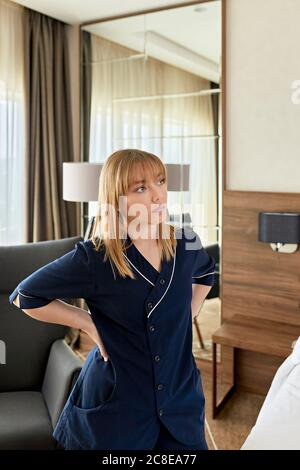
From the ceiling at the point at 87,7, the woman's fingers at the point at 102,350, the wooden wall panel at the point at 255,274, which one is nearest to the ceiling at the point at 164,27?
the ceiling at the point at 87,7

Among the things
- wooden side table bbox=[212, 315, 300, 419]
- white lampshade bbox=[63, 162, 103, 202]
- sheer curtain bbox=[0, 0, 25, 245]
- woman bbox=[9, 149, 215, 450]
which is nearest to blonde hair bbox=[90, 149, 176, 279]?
woman bbox=[9, 149, 215, 450]

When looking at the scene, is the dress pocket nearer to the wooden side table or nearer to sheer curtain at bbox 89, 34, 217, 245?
the wooden side table

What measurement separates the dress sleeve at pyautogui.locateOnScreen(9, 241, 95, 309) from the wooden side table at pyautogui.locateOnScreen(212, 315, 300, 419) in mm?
1740

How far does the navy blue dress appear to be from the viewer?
1338 millimetres

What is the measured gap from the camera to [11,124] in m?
3.68

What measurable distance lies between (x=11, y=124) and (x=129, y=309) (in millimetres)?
2723

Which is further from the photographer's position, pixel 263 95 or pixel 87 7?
pixel 87 7

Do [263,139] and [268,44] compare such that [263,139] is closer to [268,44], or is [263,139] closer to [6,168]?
[268,44]

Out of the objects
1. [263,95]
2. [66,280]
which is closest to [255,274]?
[263,95]

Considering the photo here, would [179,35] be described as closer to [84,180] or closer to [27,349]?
[84,180]

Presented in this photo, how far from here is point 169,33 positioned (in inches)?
141

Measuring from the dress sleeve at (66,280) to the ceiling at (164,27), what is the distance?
2389mm
